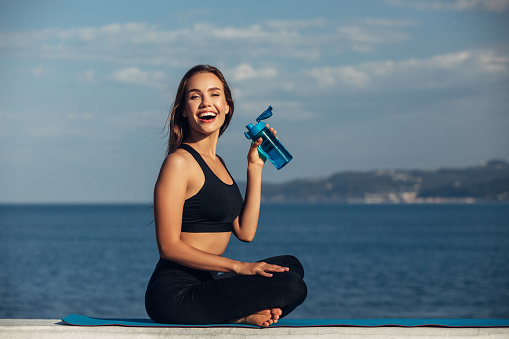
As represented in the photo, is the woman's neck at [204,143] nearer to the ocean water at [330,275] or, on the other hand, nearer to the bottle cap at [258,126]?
the bottle cap at [258,126]

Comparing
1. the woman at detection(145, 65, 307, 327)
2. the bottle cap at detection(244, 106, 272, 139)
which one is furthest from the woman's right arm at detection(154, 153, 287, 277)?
the bottle cap at detection(244, 106, 272, 139)

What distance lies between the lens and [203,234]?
13.4 feet

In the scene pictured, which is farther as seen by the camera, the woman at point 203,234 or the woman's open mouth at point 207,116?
the woman's open mouth at point 207,116

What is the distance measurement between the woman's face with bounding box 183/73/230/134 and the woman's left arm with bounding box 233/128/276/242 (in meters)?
0.36

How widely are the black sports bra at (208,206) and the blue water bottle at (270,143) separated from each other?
1.23 ft

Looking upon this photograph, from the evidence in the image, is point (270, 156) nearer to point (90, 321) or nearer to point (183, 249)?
point (183, 249)

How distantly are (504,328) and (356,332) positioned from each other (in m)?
0.96

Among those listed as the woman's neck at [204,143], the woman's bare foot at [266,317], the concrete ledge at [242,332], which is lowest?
the concrete ledge at [242,332]

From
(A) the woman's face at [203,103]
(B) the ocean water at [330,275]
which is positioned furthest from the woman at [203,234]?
(B) the ocean water at [330,275]

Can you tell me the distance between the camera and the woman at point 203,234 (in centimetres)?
380

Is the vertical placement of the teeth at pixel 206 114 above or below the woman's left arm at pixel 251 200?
above

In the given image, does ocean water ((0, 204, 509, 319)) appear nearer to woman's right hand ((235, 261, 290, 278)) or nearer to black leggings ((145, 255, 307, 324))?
black leggings ((145, 255, 307, 324))

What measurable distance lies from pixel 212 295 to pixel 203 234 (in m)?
0.42

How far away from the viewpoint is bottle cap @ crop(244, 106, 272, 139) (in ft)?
13.8
